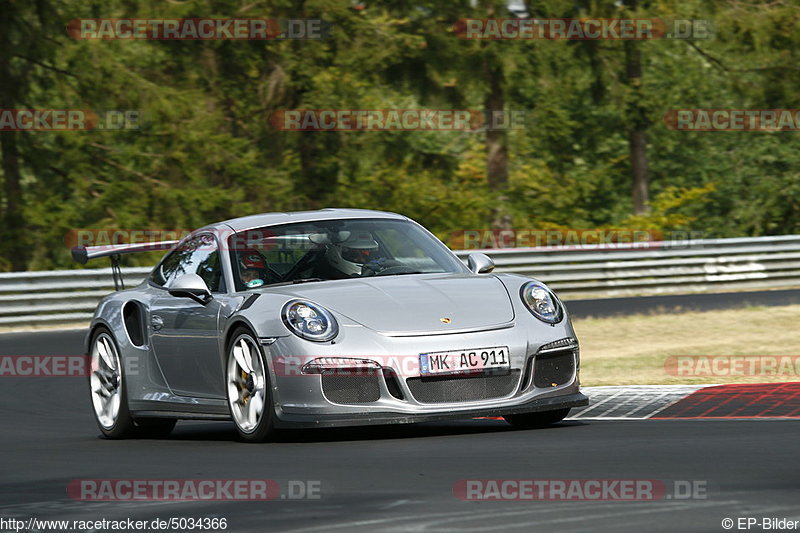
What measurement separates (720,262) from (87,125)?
1329 cm

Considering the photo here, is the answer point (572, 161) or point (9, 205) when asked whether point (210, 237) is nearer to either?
point (9, 205)

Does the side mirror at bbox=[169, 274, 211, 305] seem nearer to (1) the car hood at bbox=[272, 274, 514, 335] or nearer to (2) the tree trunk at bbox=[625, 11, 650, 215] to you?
(1) the car hood at bbox=[272, 274, 514, 335]

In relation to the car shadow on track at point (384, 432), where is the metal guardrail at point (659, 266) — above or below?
below

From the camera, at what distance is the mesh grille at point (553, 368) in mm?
8070

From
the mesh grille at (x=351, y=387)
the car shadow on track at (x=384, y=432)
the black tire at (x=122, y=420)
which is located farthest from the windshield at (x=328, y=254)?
the black tire at (x=122, y=420)

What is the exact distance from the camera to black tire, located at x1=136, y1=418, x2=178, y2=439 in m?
9.65

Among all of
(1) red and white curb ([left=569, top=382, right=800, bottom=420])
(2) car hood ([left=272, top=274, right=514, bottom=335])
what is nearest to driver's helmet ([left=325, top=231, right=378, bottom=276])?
(2) car hood ([left=272, top=274, right=514, bottom=335])

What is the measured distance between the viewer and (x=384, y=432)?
28.2ft
